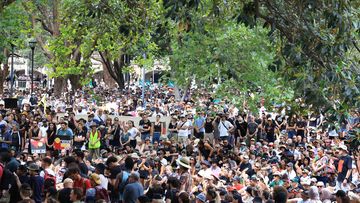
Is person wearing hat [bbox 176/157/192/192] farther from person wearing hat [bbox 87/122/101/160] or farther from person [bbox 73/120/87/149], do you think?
person [bbox 73/120/87/149]

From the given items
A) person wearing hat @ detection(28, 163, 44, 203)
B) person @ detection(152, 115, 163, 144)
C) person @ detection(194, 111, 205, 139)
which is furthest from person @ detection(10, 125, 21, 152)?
person wearing hat @ detection(28, 163, 44, 203)

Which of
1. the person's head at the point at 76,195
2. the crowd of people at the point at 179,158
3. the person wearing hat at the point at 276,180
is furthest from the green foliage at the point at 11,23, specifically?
the person's head at the point at 76,195

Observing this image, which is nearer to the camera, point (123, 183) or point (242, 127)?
point (123, 183)

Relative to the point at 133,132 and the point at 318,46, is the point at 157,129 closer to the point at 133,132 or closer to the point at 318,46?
the point at 133,132

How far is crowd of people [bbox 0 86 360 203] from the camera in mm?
14070

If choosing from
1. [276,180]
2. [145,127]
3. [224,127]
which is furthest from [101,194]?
[224,127]

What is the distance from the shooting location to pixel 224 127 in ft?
94.0

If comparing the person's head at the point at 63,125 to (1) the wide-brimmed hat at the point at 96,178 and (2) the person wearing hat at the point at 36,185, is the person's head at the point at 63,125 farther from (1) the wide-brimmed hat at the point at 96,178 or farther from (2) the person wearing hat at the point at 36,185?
(1) the wide-brimmed hat at the point at 96,178

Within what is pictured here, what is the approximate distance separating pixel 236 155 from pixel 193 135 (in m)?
5.87

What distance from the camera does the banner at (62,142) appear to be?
25203 millimetres

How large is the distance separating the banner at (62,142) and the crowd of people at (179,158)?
3 cm

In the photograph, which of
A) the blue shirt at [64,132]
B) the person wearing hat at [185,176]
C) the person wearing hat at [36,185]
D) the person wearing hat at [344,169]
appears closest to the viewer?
the person wearing hat at [36,185]

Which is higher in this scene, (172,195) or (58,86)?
(58,86)

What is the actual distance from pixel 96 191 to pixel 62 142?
39.5 ft
